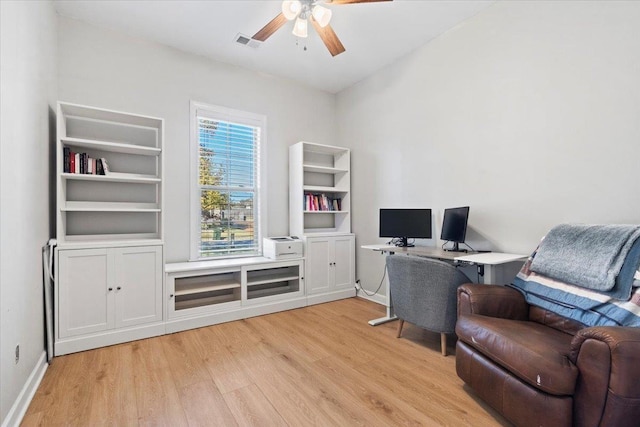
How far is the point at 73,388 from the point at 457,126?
12.8 ft

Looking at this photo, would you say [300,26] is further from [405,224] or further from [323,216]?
[323,216]

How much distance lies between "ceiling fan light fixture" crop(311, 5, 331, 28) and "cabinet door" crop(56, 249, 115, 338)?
105 inches

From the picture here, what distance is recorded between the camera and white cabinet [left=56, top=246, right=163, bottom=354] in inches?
100.0

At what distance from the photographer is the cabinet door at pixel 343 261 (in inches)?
163

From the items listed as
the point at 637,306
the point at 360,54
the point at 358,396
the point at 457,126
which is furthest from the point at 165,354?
the point at 360,54

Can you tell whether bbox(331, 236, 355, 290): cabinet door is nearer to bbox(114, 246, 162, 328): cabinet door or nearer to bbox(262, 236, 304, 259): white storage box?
bbox(262, 236, 304, 259): white storage box

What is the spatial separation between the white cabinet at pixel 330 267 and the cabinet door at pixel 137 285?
5.60 ft

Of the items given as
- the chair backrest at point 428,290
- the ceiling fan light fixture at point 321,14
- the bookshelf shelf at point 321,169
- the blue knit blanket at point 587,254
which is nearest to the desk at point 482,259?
the chair backrest at point 428,290

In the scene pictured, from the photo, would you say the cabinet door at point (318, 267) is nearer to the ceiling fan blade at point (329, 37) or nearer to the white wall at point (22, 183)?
the ceiling fan blade at point (329, 37)

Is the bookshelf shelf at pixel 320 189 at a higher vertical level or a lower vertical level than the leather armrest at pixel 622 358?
higher

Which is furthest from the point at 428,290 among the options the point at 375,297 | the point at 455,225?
the point at 375,297

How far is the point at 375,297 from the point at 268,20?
346cm

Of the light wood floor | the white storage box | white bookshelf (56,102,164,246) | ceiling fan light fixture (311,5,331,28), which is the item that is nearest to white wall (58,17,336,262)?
white bookshelf (56,102,164,246)

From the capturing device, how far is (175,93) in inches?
137
